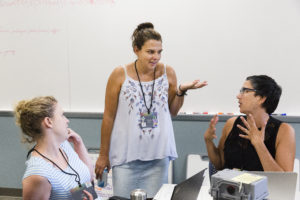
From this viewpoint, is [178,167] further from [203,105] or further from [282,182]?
[282,182]

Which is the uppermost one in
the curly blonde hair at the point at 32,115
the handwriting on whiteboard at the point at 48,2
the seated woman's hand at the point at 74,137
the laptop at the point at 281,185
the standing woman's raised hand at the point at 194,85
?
the handwriting on whiteboard at the point at 48,2

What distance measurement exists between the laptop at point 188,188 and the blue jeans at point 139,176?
0.64m

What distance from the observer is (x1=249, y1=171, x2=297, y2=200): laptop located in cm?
118

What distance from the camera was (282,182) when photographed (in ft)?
3.94

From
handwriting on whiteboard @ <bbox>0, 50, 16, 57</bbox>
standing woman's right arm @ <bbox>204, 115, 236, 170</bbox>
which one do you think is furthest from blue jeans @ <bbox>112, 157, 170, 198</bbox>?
handwriting on whiteboard @ <bbox>0, 50, 16, 57</bbox>

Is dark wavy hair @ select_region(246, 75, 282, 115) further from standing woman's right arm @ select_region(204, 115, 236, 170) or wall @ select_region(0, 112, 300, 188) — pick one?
wall @ select_region(0, 112, 300, 188)

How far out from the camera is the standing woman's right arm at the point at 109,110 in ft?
5.97

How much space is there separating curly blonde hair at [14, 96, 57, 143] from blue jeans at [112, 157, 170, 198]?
1.88ft

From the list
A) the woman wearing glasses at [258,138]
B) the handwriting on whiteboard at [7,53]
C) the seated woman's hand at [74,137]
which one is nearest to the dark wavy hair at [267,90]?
the woman wearing glasses at [258,138]

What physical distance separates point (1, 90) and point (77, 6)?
3.78 feet

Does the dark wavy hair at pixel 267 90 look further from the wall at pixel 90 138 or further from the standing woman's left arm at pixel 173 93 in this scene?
the wall at pixel 90 138

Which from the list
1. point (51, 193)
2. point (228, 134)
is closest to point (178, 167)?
point (228, 134)

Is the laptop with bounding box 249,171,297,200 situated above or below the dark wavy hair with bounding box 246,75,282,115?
below

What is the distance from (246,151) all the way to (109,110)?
837 mm
